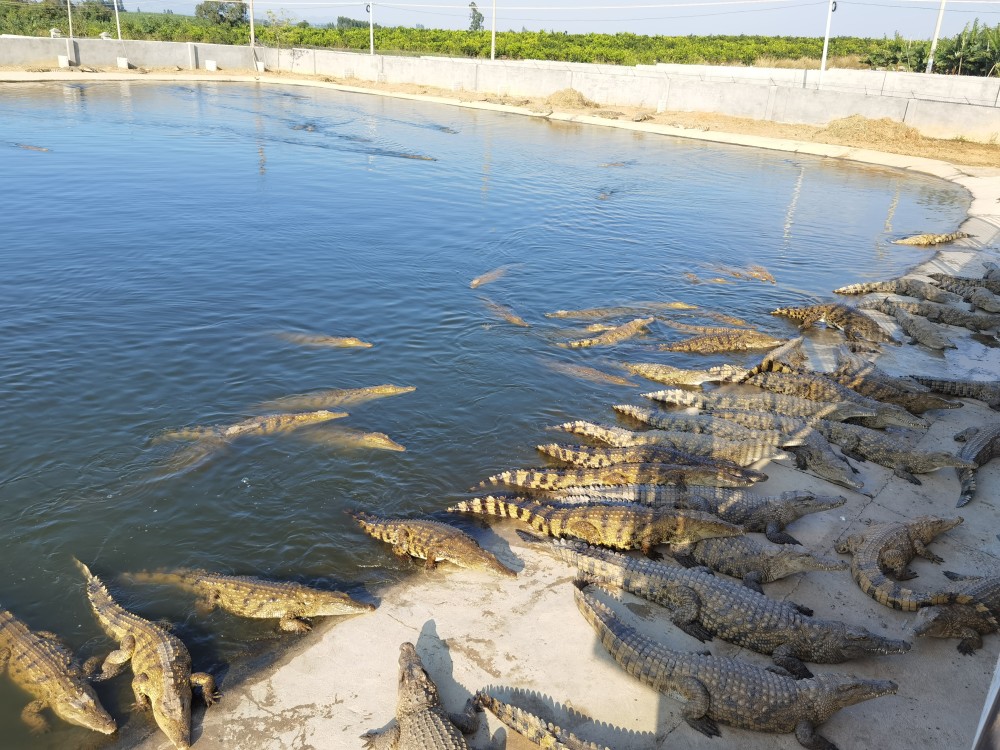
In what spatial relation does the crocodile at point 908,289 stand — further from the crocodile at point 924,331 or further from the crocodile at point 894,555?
the crocodile at point 894,555

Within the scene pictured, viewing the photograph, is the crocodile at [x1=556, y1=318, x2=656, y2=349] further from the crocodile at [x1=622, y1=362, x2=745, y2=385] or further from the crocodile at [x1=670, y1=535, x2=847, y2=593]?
the crocodile at [x1=670, y1=535, x2=847, y2=593]

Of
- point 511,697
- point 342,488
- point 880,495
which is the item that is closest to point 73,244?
point 342,488

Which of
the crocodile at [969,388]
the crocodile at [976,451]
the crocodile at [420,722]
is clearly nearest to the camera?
the crocodile at [420,722]

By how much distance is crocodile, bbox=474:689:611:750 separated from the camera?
5.04 metres

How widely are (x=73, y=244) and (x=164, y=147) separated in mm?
14332

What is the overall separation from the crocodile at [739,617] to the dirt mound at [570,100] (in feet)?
148

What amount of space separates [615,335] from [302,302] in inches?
252

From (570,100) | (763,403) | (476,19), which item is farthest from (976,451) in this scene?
(476,19)

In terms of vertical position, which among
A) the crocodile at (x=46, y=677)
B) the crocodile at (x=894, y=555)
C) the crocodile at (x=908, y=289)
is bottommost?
the crocodile at (x=46, y=677)

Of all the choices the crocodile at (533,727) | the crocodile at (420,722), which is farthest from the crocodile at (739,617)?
the crocodile at (420,722)

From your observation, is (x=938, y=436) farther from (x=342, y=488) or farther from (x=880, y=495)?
(x=342, y=488)

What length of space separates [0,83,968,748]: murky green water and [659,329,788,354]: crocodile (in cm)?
27

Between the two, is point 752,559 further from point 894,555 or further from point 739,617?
point 894,555

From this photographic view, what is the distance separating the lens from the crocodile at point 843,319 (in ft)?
44.9
